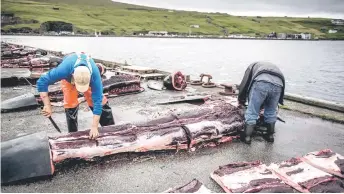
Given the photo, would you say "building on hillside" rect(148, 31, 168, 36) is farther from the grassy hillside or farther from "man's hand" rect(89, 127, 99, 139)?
"man's hand" rect(89, 127, 99, 139)

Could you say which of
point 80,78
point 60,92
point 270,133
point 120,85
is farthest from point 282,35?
point 80,78

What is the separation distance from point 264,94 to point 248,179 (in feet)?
7.38

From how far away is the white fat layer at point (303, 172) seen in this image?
4516 millimetres

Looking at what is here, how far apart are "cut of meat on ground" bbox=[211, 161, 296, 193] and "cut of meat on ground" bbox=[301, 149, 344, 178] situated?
825 mm

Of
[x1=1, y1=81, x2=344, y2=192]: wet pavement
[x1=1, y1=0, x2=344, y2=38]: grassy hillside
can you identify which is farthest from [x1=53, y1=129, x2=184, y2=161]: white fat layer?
[x1=1, y1=0, x2=344, y2=38]: grassy hillside

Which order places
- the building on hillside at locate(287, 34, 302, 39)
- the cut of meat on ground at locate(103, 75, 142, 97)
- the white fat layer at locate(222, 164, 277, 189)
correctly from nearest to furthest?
the white fat layer at locate(222, 164, 277, 189) → the cut of meat on ground at locate(103, 75, 142, 97) → the building on hillside at locate(287, 34, 302, 39)

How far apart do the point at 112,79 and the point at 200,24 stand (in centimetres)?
17308

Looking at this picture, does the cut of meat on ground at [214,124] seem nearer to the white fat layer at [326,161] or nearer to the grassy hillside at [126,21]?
the white fat layer at [326,161]

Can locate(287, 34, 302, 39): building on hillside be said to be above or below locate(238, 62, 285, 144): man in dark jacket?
above

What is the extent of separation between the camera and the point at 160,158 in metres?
5.46

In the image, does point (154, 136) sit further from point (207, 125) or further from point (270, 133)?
point (270, 133)

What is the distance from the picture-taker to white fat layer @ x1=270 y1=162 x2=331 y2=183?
4.52 metres

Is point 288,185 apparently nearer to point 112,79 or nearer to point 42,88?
point 42,88

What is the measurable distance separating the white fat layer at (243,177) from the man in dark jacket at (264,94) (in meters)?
1.65
